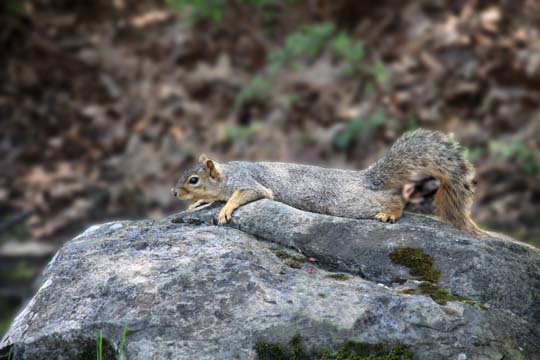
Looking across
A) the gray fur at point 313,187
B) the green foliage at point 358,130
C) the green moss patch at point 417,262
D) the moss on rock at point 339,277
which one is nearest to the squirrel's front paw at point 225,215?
the gray fur at point 313,187

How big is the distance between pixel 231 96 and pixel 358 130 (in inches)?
71.2

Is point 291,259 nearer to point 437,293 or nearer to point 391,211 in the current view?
point 437,293

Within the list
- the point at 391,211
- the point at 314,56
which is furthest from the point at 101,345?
the point at 314,56

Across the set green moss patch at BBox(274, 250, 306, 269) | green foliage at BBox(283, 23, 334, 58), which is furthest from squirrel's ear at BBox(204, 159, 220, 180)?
green foliage at BBox(283, 23, 334, 58)

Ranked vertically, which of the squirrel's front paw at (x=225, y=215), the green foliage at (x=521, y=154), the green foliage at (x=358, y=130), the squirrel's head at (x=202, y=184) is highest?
the green foliage at (x=358, y=130)

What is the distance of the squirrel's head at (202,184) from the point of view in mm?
4246

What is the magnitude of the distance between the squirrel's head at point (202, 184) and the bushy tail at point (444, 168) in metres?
1.02

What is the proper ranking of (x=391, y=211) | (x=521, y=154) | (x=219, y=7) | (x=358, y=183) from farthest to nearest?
(x=219, y=7)
(x=521, y=154)
(x=358, y=183)
(x=391, y=211)

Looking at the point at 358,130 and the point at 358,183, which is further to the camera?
the point at 358,130

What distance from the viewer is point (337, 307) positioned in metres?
2.79

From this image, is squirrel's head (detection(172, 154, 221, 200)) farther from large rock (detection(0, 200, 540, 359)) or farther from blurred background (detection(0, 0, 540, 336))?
blurred background (detection(0, 0, 540, 336))

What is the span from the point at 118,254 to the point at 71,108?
5.97 metres

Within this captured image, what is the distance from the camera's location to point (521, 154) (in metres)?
6.34

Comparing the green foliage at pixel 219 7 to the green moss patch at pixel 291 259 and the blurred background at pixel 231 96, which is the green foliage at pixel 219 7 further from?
the green moss patch at pixel 291 259
